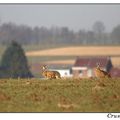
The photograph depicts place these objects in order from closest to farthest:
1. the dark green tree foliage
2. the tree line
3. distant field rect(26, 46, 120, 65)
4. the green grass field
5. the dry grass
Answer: the green grass field, the dark green tree foliage, distant field rect(26, 46, 120, 65), the dry grass, the tree line

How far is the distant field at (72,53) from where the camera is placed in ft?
279

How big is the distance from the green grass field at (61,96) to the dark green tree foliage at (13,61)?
45.9 m

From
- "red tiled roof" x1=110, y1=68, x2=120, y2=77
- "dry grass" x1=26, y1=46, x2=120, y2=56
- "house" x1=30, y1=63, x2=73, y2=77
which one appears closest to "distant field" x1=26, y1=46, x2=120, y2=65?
"dry grass" x1=26, y1=46, x2=120, y2=56

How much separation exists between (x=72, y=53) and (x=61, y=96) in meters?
67.7

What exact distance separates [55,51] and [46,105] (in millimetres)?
67615

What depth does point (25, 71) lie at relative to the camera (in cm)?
7612

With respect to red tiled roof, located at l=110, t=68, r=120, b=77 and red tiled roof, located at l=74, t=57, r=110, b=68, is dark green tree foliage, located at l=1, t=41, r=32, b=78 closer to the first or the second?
red tiled roof, located at l=110, t=68, r=120, b=77

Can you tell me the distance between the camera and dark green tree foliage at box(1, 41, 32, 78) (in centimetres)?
7601

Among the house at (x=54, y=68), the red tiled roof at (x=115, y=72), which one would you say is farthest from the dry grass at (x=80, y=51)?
the red tiled roof at (x=115, y=72)

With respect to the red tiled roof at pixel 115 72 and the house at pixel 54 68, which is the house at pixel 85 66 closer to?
the house at pixel 54 68

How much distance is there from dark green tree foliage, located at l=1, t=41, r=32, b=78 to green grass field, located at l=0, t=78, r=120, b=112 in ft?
151
